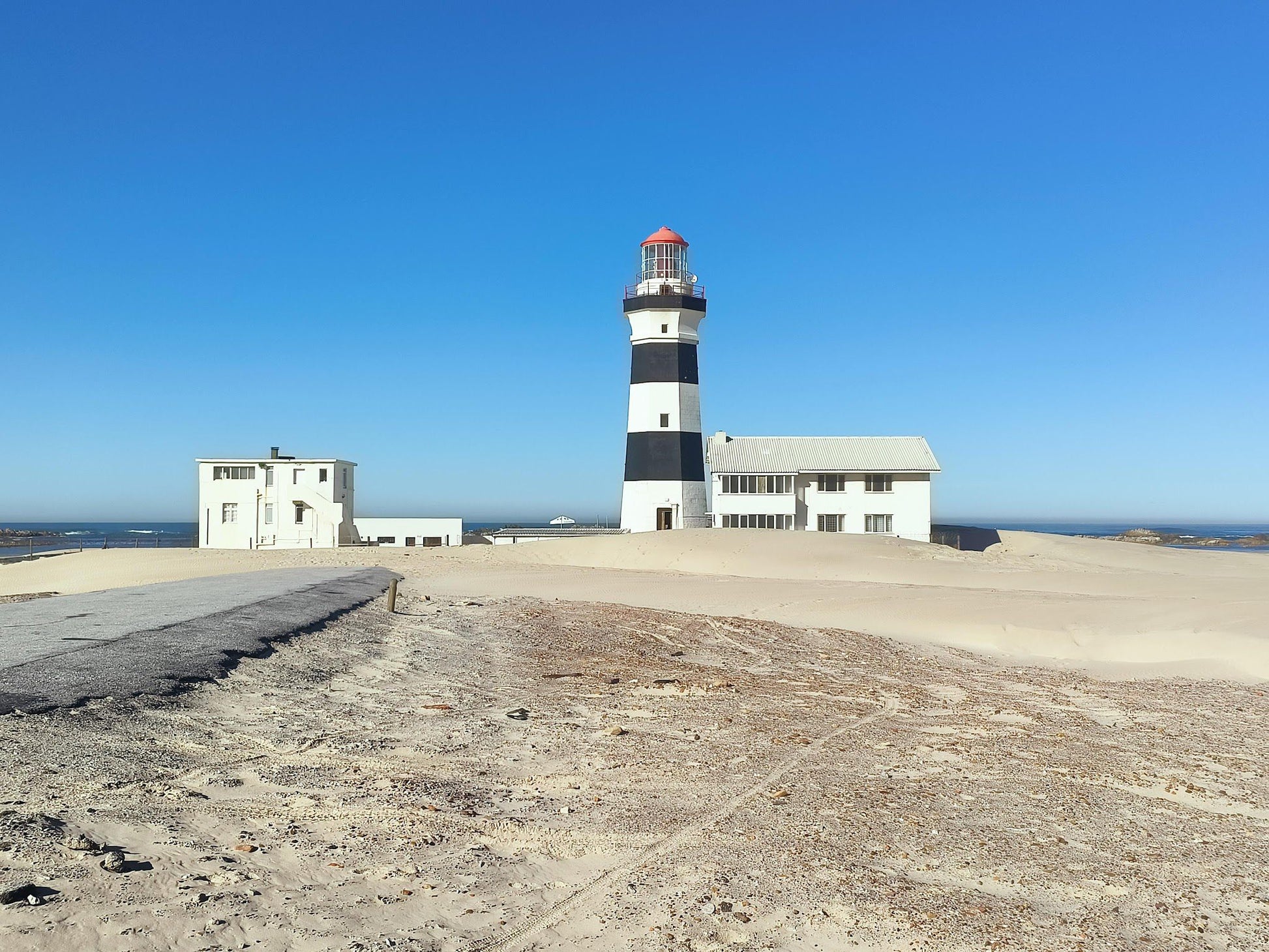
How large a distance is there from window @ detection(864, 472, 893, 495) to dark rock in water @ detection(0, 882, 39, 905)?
41.6 metres

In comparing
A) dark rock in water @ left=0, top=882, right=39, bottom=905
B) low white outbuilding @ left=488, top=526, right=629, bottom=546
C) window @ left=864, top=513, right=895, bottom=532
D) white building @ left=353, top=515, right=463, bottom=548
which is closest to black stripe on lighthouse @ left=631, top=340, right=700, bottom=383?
low white outbuilding @ left=488, top=526, right=629, bottom=546

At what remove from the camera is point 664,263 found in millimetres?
41938

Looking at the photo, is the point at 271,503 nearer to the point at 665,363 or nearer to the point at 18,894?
the point at 665,363

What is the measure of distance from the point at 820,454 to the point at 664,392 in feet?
27.2

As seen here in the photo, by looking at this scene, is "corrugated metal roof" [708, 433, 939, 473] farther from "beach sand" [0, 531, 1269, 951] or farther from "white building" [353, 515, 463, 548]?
"beach sand" [0, 531, 1269, 951]

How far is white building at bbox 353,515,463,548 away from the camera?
49.5m

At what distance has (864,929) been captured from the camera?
5332 millimetres

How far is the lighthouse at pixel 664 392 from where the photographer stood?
41.2 metres

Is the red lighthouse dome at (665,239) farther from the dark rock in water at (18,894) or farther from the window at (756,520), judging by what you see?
the dark rock in water at (18,894)

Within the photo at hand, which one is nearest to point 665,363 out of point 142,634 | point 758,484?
point 758,484

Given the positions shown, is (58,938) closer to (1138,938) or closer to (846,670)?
(1138,938)

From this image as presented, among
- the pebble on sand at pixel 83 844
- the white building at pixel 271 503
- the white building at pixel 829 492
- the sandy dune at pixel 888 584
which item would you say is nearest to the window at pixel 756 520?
the white building at pixel 829 492

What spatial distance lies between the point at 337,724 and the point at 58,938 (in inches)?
183

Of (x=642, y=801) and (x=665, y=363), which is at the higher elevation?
(x=665, y=363)
